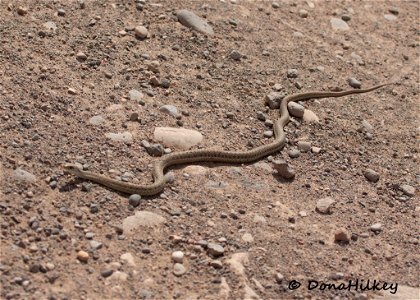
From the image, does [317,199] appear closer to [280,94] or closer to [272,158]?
[272,158]

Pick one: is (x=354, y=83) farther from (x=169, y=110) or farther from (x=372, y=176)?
(x=169, y=110)

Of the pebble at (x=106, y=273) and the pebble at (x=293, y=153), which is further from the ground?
the pebble at (x=106, y=273)

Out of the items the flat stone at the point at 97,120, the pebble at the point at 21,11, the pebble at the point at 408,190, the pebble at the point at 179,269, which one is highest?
the pebble at the point at 21,11

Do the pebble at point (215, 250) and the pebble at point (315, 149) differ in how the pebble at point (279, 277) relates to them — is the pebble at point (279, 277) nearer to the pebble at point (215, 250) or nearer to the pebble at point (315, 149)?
the pebble at point (215, 250)

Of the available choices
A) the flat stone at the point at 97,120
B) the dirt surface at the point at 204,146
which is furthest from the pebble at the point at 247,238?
the flat stone at the point at 97,120
